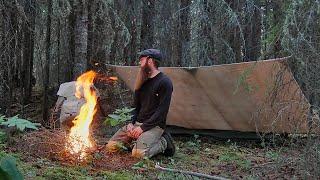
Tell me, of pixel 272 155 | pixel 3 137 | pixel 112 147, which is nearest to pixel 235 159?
pixel 272 155

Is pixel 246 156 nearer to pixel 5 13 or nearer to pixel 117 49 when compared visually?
pixel 5 13

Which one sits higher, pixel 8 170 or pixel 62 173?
pixel 8 170

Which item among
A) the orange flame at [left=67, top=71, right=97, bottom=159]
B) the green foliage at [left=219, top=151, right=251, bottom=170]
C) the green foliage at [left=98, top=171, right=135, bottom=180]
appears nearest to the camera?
the green foliage at [left=98, top=171, right=135, bottom=180]

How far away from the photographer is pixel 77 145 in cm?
496

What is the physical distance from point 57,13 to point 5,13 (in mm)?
1237

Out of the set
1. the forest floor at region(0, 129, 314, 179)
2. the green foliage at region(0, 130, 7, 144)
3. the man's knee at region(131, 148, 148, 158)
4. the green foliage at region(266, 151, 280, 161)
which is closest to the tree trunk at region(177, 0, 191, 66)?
the forest floor at region(0, 129, 314, 179)

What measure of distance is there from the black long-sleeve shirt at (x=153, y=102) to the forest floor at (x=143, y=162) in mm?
437

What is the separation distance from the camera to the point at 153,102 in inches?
217

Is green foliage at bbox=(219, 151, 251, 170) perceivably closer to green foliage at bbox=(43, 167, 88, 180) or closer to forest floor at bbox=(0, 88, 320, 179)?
forest floor at bbox=(0, 88, 320, 179)

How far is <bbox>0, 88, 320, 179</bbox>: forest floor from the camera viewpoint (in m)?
4.19

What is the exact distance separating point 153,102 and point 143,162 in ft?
2.94

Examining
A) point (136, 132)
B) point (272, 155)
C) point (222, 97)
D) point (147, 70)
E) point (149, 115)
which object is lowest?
point (272, 155)

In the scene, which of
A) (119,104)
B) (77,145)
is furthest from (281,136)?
(119,104)

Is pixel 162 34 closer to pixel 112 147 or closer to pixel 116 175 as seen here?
pixel 112 147
